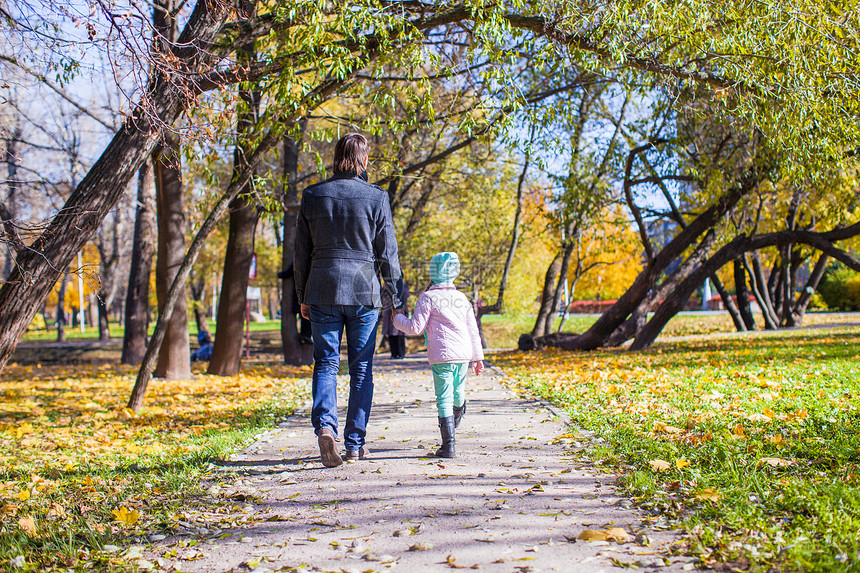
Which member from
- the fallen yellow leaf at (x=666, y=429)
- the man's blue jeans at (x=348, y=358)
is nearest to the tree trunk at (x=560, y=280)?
the fallen yellow leaf at (x=666, y=429)

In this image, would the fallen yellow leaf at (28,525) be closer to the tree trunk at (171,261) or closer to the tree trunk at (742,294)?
the tree trunk at (171,261)

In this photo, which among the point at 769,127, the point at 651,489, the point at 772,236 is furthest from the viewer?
the point at 772,236

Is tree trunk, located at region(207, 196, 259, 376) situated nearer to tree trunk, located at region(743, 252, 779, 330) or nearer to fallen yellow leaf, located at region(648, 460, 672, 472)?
fallen yellow leaf, located at region(648, 460, 672, 472)

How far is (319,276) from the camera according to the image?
15.2 ft

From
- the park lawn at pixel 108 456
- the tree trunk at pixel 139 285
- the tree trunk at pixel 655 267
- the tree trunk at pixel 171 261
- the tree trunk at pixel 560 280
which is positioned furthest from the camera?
A: the tree trunk at pixel 560 280

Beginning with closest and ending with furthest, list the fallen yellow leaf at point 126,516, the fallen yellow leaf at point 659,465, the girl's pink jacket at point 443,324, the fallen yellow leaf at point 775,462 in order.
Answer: the fallen yellow leaf at point 126,516
the fallen yellow leaf at point 775,462
the fallen yellow leaf at point 659,465
the girl's pink jacket at point 443,324

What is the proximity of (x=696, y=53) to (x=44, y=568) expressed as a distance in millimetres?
8595

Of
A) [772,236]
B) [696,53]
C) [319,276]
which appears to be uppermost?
[696,53]

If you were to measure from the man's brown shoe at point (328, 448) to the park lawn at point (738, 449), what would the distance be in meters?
1.65

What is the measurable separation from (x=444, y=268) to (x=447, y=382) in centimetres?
84

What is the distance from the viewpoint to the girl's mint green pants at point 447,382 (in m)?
4.91

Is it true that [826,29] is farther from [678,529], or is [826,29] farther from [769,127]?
[678,529]

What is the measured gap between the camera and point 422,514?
3.52 meters

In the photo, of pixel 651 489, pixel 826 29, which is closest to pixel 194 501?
pixel 651 489
